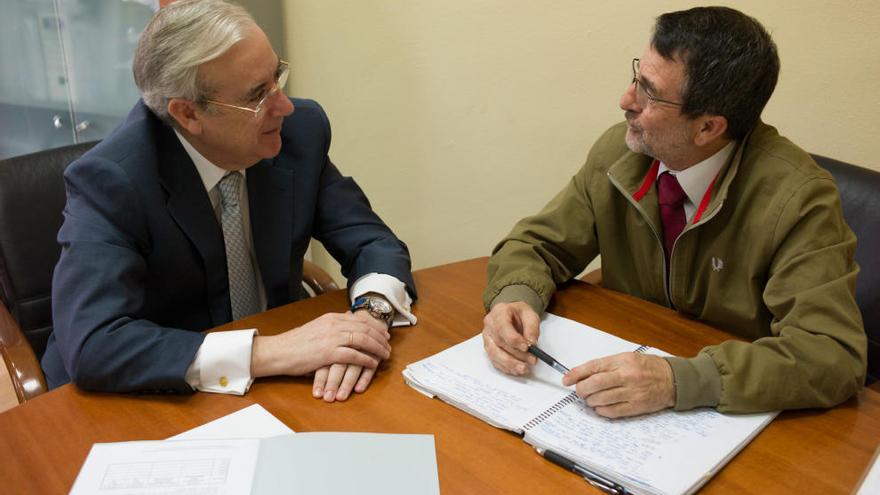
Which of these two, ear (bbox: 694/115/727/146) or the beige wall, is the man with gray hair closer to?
ear (bbox: 694/115/727/146)

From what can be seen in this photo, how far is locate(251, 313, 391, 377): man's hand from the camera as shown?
1163 millimetres

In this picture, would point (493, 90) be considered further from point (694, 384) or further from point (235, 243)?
point (694, 384)

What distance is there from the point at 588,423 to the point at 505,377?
0.58ft

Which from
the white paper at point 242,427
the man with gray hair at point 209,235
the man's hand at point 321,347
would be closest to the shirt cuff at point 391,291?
the man with gray hair at point 209,235

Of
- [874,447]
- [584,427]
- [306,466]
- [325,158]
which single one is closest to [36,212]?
[325,158]

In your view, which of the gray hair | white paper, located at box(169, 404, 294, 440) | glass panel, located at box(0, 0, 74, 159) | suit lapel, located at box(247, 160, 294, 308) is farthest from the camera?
glass panel, located at box(0, 0, 74, 159)

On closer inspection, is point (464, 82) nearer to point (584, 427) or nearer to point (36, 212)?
point (36, 212)

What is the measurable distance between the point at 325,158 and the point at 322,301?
1.31ft

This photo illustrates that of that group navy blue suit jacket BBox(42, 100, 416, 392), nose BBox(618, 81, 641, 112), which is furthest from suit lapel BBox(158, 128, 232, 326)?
nose BBox(618, 81, 641, 112)

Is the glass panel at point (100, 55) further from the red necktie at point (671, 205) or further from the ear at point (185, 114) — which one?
the red necktie at point (671, 205)

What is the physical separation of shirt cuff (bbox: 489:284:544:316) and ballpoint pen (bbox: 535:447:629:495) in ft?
1.35

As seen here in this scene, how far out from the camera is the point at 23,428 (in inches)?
40.4

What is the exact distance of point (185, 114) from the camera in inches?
55.1

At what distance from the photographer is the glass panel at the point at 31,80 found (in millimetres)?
2760
